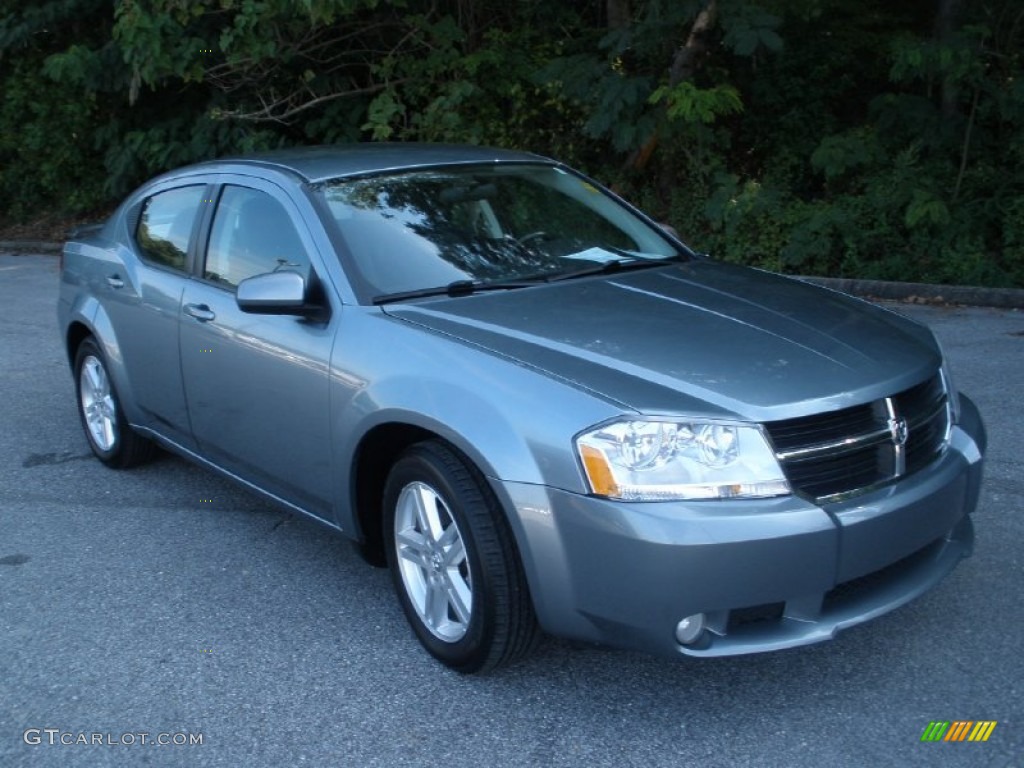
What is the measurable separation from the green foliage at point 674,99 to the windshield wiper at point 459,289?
6.54 metres

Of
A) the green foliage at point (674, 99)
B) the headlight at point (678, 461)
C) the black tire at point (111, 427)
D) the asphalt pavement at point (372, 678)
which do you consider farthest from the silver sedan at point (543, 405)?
the green foliage at point (674, 99)

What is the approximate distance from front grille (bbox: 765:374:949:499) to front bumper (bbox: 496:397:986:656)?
0.20 feet

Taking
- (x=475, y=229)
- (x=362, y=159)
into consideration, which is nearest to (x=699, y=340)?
(x=475, y=229)

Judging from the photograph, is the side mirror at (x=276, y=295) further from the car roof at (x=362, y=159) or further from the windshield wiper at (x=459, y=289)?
the car roof at (x=362, y=159)

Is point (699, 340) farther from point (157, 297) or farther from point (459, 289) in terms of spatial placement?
point (157, 297)

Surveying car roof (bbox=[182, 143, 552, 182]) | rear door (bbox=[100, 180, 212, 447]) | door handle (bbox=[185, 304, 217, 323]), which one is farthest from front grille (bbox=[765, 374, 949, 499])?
rear door (bbox=[100, 180, 212, 447])

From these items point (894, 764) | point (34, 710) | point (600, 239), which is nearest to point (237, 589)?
point (34, 710)

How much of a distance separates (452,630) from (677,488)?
103 cm

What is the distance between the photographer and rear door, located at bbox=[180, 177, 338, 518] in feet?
13.5

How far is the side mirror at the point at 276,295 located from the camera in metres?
3.98

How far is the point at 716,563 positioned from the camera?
3.07m

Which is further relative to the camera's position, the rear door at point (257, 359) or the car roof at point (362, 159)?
the car roof at point (362, 159)

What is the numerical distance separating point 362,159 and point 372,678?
220 centimetres

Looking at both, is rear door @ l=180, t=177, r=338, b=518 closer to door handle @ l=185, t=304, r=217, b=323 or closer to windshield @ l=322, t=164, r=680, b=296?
door handle @ l=185, t=304, r=217, b=323
